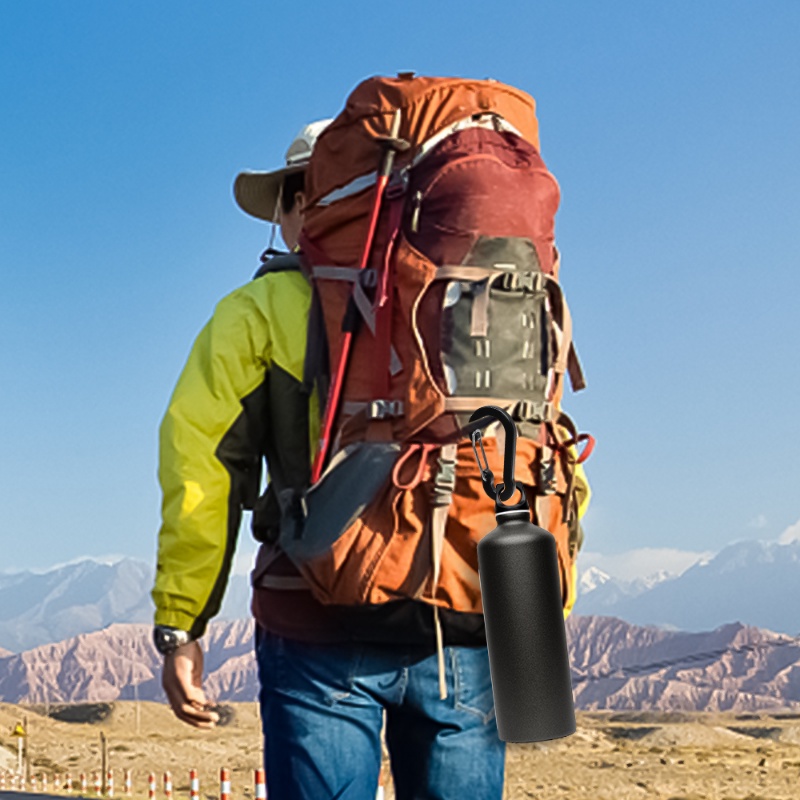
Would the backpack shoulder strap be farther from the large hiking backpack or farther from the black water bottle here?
the black water bottle

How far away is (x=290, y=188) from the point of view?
384cm

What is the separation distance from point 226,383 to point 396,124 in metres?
0.74

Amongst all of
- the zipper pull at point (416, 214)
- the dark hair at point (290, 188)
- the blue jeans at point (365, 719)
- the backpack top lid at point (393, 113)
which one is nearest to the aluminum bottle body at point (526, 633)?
the blue jeans at point (365, 719)

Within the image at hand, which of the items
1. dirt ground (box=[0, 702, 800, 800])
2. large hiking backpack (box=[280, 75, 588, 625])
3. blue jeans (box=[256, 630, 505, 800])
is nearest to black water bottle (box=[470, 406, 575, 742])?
large hiking backpack (box=[280, 75, 588, 625])

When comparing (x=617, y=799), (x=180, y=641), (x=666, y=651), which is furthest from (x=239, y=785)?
(x=666, y=651)

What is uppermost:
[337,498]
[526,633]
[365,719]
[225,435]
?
[225,435]

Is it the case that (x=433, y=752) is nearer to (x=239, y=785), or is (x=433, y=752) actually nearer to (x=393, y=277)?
(x=393, y=277)

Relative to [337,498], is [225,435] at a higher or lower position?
higher

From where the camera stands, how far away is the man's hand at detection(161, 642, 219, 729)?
10.5 feet

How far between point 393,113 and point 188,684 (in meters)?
1.43

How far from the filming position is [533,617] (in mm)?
2084

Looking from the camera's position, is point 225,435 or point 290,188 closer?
point 225,435

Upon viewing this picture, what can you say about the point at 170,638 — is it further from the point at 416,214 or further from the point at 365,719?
the point at 416,214

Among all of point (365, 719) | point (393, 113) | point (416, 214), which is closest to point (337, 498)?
point (365, 719)
